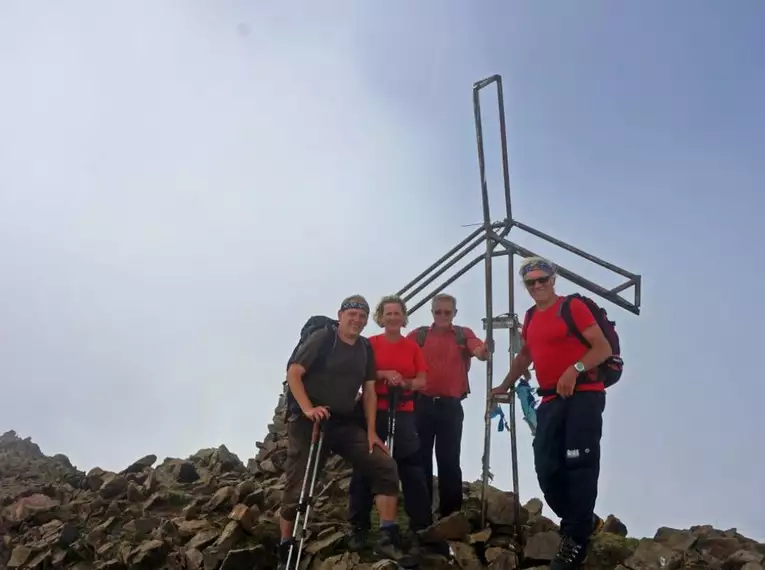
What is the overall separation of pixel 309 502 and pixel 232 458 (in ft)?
20.4

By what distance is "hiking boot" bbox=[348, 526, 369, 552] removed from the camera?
7.77 metres

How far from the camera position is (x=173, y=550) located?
8.66m

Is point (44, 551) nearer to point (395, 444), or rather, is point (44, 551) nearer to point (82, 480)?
point (82, 480)

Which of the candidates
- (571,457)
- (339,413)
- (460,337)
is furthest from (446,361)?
(571,457)

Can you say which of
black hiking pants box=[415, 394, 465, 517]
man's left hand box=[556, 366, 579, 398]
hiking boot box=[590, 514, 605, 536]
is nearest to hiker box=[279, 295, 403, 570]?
black hiking pants box=[415, 394, 465, 517]

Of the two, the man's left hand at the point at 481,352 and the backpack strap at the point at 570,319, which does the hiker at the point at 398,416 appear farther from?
the backpack strap at the point at 570,319

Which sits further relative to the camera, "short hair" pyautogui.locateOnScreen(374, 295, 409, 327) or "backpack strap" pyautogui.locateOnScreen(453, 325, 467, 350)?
"backpack strap" pyautogui.locateOnScreen(453, 325, 467, 350)

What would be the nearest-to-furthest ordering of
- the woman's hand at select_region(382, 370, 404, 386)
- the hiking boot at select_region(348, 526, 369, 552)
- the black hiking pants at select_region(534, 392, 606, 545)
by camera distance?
the black hiking pants at select_region(534, 392, 606, 545) → the hiking boot at select_region(348, 526, 369, 552) → the woman's hand at select_region(382, 370, 404, 386)

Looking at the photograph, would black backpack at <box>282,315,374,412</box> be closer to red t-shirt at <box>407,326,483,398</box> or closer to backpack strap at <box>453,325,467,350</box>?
red t-shirt at <box>407,326,483,398</box>

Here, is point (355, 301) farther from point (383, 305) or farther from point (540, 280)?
point (540, 280)

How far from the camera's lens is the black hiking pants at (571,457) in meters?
6.52

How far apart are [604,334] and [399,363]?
259 cm

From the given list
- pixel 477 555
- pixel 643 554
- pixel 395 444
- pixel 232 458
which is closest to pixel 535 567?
pixel 477 555

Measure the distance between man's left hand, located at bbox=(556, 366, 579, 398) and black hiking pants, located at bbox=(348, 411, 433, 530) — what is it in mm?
2211
